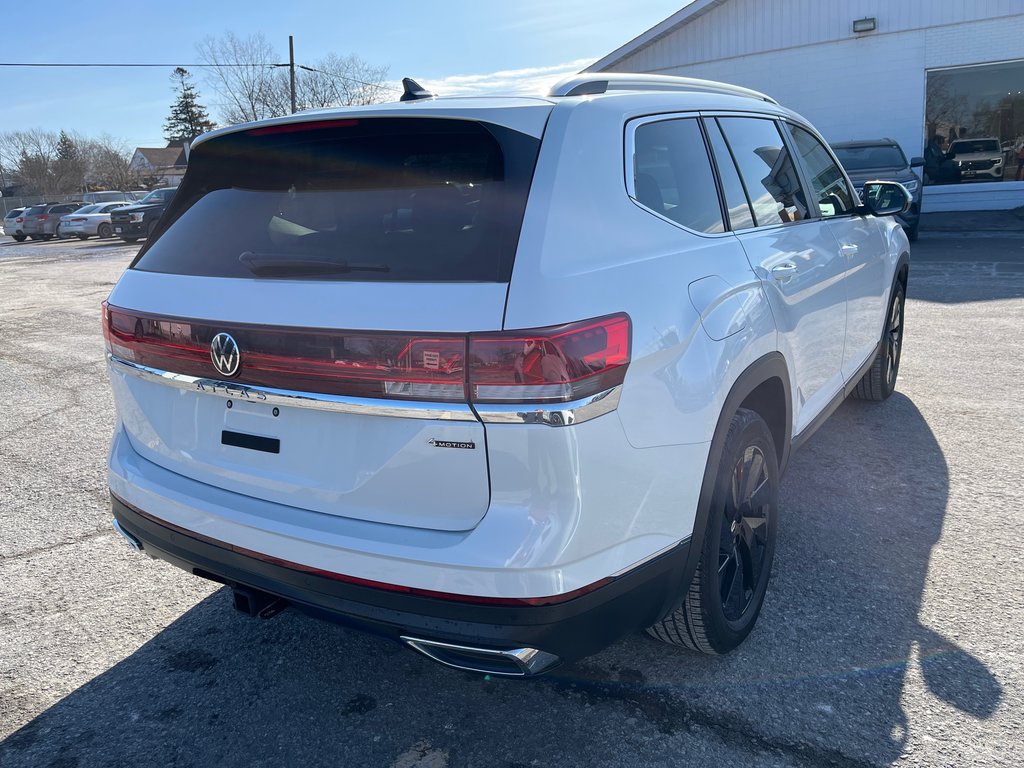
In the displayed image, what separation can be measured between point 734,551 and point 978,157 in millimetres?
19239

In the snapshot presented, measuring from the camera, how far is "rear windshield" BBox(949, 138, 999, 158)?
1859 cm

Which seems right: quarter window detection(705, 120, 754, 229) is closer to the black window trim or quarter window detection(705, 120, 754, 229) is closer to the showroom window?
the black window trim

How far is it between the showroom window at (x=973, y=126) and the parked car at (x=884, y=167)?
388cm

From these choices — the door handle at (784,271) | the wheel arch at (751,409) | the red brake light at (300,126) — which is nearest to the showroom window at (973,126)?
the door handle at (784,271)

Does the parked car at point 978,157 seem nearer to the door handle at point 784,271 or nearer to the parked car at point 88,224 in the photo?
the door handle at point 784,271

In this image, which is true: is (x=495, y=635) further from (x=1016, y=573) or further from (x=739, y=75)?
(x=739, y=75)

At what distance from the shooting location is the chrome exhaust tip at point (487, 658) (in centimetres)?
208

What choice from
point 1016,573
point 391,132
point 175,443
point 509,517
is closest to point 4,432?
point 175,443

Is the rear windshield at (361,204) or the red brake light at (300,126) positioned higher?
the red brake light at (300,126)

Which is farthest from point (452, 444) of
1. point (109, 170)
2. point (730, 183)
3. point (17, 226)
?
point (109, 170)

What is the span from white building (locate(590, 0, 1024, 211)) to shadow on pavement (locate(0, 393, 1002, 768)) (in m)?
17.5

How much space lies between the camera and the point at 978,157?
18.6 m

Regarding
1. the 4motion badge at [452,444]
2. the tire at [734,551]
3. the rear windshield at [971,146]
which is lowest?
the tire at [734,551]

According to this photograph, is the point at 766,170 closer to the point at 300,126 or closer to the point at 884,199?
the point at 884,199
